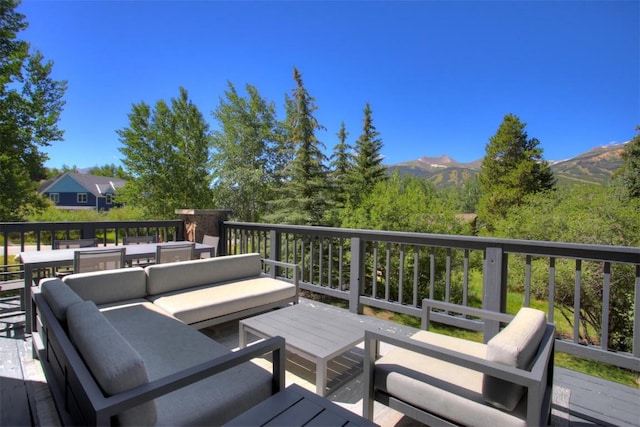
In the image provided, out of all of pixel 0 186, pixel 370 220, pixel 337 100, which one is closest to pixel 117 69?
pixel 0 186

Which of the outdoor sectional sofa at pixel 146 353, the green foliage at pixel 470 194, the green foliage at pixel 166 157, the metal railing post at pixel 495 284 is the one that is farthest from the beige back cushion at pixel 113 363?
the green foliage at pixel 470 194

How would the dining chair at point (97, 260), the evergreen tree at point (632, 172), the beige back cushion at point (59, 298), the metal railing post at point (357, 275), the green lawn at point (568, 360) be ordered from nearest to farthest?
the beige back cushion at point (59, 298) < the dining chair at point (97, 260) < the metal railing post at point (357, 275) < the green lawn at point (568, 360) < the evergreen tree at point (632, 172)

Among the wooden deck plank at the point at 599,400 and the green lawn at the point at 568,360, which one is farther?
the green lawn at the point at 568,360

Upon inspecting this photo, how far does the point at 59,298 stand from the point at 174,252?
2454 millimetres

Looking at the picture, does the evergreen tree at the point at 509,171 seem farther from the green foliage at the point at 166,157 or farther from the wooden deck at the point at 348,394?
the wooden deck at the point at 348,394

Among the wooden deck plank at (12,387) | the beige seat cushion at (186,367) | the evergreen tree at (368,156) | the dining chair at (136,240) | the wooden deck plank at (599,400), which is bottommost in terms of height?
the wooden deck plank at (599,400)

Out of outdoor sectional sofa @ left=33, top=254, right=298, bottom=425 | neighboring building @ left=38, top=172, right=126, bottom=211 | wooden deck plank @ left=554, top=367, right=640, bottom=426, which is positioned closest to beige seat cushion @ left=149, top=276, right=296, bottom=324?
outdoor sectional sofa @ left=33, top=254, right=298, bottom=425

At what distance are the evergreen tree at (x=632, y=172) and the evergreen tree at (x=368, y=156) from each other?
35.2 feet

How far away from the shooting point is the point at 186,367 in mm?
1835

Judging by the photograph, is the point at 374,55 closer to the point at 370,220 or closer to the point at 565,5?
the point at 370,220

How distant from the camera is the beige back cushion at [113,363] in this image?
115 centimetres

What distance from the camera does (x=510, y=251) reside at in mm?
2887

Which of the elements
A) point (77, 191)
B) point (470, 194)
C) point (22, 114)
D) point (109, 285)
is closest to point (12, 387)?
point (109, 285)

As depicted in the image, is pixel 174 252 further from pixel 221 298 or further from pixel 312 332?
pixel 312 332
